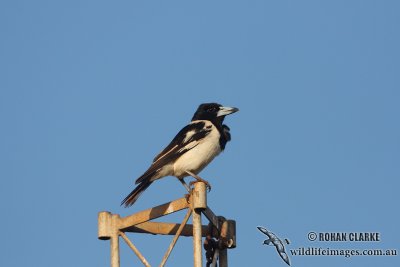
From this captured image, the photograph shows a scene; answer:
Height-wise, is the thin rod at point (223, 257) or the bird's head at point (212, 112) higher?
the bird's head at point (212, 112)

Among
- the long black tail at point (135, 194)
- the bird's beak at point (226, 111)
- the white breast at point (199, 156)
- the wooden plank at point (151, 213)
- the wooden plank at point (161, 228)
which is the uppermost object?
the bird's beak at point (226, 111)

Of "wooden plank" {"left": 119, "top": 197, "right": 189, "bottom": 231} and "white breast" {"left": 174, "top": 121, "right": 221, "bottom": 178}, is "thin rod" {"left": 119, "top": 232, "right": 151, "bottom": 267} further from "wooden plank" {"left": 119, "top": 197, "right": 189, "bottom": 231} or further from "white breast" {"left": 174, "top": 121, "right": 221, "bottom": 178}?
"white breast" {"left": 174, "top": 121, "right": 221, "bottom": 178}

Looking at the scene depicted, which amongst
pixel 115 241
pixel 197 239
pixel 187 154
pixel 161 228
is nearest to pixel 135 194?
pixel 187 154

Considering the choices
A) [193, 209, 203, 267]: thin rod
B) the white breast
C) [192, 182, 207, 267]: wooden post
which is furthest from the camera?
the white breast

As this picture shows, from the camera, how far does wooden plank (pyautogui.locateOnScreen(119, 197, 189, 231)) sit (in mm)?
8402

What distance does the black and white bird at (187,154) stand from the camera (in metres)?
11.0

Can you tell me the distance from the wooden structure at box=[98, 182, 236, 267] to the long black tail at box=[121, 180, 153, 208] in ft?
5.93

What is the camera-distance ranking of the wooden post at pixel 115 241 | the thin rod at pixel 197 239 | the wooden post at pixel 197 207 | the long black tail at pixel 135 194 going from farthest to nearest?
the long black tail at pixel 135 194, the wooden post at pixel 115 241, the wooden post at pixel 197 207, the thin rod at pixel 197 239

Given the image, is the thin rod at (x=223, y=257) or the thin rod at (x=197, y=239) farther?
the thin rod at (x=223, y=257)

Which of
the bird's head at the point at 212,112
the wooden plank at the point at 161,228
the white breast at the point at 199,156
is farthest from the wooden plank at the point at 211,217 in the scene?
the bird's head at the point at 212,112

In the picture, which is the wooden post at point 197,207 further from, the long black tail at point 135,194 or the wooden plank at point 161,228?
the long black tail at point 135,194

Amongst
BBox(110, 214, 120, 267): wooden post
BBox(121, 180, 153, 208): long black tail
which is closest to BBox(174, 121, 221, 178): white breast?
BBox(121, 180, 153, 208): long black tail

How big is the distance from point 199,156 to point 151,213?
313cm

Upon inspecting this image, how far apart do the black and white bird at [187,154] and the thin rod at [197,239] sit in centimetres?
285
